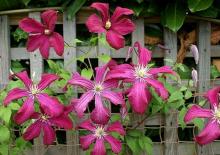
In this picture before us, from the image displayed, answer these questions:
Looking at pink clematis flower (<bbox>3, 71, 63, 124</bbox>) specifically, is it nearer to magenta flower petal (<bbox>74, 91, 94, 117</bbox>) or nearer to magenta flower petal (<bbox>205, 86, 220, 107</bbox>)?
magenta flower petal (<bbox>74, 91, 94, 117</bbox>)

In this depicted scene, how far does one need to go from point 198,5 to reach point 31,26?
2.60ft

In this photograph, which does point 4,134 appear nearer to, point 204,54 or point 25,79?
point 25,79

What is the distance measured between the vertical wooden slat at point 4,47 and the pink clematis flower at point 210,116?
0.99 m

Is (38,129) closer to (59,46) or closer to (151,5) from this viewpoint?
(59,46)

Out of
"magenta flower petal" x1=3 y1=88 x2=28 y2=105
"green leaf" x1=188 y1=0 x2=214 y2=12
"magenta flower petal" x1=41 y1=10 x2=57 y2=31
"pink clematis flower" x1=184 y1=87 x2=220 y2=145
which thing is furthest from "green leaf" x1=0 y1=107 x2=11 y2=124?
"green leaf" x1=188 y1=0 x2=214 y2=12

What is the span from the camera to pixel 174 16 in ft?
7.32

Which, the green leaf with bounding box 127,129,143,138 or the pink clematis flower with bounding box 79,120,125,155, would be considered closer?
the pink clematis flower with bounding box 79,120,125,155

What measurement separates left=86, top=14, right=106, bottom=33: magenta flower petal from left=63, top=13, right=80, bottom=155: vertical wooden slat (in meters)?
0.47

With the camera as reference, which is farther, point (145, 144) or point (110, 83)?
point (145, 144)

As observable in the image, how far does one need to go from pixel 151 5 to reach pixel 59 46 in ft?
1.91

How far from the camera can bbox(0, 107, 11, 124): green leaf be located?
1901 millimetres

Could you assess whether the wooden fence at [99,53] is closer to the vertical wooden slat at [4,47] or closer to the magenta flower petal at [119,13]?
the vertical wooden slat at [4,47]

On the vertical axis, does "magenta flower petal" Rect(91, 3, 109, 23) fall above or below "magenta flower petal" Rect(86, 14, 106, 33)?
above

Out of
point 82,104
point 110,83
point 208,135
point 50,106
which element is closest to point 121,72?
point 110,83
